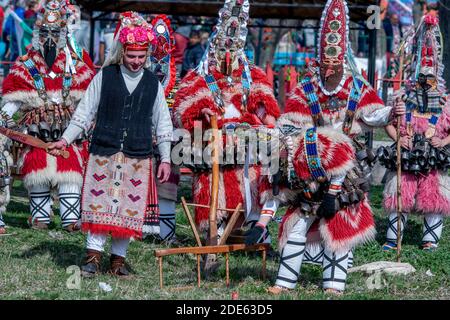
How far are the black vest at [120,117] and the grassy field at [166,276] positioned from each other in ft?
3.30

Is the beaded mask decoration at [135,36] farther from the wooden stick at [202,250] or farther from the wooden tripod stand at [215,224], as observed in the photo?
the wooden stick at [202,250]

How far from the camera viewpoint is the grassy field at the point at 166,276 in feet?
24.2

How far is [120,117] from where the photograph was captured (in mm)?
7781

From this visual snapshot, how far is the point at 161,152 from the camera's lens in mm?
8016

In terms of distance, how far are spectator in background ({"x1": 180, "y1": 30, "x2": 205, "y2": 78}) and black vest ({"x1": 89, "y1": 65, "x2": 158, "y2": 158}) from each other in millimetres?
10746

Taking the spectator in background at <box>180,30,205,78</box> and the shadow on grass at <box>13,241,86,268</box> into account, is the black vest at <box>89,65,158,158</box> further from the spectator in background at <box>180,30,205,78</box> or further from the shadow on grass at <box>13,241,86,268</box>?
the spectator in background at <box>180,30,205,78</box>

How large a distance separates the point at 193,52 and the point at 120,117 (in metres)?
11.3

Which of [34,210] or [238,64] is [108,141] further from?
[34,210]

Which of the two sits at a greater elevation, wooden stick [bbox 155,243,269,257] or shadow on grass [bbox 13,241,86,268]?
wooden stick [bbox 155,243,269,257]

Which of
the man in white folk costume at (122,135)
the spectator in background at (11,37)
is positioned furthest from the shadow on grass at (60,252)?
the spectator in background at (11,37)

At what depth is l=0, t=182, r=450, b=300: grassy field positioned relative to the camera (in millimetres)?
7387

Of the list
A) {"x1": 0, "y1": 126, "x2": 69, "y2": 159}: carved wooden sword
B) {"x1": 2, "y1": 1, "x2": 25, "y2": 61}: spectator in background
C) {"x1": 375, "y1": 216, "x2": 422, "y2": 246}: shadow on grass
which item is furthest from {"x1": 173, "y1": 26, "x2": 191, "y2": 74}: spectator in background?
{"x1": 0, "y1": 126, "x2": 69, "y2": 159}: carved wooden sword

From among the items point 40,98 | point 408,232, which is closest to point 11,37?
point 40,98
